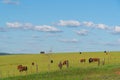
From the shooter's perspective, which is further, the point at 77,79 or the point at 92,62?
the point at 92,62

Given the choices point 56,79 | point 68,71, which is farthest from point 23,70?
point 56,79

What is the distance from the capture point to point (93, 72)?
1626 inches

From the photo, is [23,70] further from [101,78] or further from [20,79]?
[101,78]

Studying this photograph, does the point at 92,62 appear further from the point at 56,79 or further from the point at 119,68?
the point at 56,79

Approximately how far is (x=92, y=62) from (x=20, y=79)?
24768mm

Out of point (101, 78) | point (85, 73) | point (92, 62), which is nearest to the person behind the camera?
point (101, 78)

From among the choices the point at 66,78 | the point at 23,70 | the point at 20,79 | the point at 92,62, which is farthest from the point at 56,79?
the point at 92,62

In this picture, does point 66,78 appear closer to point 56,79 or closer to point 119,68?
point 56,79

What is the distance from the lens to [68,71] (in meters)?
41.3

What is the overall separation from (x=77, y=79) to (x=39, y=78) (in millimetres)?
4309

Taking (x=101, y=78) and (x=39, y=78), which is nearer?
(x=101, y=78)

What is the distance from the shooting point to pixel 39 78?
37.6m

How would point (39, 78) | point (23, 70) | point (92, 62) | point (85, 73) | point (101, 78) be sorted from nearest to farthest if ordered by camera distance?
point (101, 78)
point (39, 78)
point (85, 73)
point (23, 70)
point (92, 62)

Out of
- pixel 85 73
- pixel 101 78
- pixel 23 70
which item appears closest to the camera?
pixel 101 78
